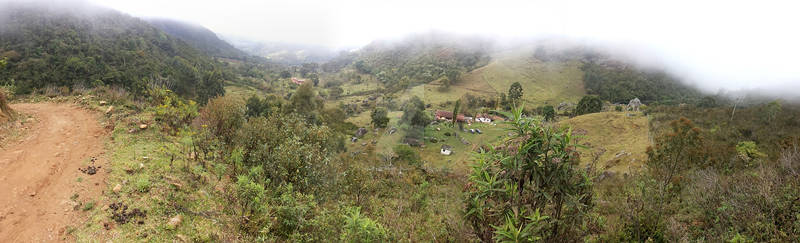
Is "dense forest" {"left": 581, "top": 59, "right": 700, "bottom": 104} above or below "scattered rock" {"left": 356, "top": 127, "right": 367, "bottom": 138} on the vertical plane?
above

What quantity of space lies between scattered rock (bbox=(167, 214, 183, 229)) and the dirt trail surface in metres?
1.69

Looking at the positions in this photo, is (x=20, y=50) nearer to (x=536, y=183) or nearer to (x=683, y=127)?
(x=536, y=183)

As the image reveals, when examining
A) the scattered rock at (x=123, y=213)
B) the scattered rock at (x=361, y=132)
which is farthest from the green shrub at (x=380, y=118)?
the scattered rock at (x=123, y=213)

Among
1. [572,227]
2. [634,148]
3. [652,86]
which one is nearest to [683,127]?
[572,227]

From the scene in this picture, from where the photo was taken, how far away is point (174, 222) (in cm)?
673

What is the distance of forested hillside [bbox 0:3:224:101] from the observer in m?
42.5

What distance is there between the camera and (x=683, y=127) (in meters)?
13.6

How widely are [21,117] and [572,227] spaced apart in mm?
19394

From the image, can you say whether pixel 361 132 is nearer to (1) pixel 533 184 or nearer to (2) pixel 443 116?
(2) pixel 443 116

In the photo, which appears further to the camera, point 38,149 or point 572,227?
point 38,149

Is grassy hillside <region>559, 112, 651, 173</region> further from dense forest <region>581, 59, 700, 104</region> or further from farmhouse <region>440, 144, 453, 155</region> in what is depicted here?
dense forest <region>581, 59, 700, 104</region>

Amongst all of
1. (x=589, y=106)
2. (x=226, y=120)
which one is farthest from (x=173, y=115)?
(x=589, y=106)

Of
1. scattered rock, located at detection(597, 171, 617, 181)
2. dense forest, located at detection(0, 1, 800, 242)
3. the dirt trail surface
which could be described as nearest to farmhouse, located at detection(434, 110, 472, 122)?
dense forest, located at detection(0, 1, 800, 242)

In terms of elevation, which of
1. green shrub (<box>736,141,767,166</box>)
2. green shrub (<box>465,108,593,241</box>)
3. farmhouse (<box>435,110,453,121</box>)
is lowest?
farmhouse (<box>435,110,453,121</box>)
